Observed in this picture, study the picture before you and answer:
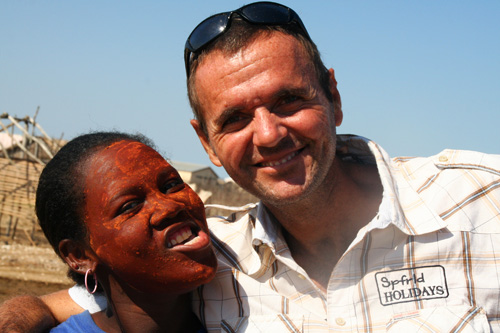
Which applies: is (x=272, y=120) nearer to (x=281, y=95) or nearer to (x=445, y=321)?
(x=281, y=95)

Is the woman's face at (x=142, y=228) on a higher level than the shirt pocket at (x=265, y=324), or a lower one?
higher

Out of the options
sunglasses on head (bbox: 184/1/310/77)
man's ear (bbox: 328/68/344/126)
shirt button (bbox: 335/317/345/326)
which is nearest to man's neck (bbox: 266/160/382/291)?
man's ear (bbox: 328/68/344/126)

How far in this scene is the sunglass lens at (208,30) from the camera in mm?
2848

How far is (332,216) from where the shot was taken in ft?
9.31

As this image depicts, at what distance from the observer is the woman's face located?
2326 millimetres

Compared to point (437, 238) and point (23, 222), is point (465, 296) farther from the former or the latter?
point (23, 222)

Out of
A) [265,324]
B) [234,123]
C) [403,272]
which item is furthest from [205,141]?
[403,272]

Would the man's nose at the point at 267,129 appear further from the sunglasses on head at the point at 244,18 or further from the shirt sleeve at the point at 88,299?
the shirt sleeve at the point at 88,299

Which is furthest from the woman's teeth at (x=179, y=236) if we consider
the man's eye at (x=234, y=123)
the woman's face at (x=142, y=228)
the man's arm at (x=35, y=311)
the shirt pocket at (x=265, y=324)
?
the man's arm at (x=35, y=311)

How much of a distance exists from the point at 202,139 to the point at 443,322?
176 cm

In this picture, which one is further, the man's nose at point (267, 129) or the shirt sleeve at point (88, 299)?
the shirt sleeve at point (88, 299)

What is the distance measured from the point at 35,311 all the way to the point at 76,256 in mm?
444

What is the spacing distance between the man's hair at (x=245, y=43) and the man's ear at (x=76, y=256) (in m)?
0.98

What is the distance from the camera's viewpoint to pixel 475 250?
7.31 ft
